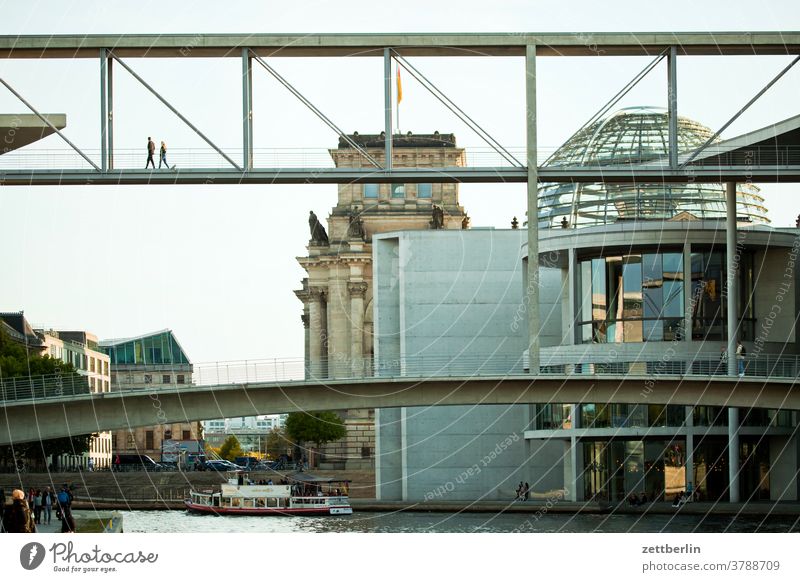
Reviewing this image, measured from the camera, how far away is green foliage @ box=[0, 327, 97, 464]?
99250 mm

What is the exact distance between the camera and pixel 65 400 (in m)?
52.5

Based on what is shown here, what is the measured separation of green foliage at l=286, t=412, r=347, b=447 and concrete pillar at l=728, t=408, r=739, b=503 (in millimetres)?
46021

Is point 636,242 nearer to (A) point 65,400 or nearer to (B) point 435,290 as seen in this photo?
(B) point 435,290

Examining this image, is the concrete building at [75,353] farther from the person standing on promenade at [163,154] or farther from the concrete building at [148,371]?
the person standing on promenade at [163,154]

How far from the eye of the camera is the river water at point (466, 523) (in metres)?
67.1

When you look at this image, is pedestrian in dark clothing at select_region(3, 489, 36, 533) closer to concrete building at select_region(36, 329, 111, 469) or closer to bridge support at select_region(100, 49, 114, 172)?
bridge support at select_region(100, 49, 114, 172)

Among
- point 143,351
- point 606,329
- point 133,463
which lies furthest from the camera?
point 143,351

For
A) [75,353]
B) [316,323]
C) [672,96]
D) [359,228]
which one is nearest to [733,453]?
[672,96]

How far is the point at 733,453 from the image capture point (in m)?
79.8

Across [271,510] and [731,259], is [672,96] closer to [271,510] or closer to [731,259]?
[731,259]

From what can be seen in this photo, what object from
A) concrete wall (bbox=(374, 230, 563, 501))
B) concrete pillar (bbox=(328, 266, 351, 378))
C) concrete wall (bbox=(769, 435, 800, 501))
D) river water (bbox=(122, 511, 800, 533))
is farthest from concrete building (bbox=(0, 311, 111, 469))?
concrete wall (bbox=(769, 435, 800, 501))

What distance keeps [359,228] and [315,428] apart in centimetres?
2326
